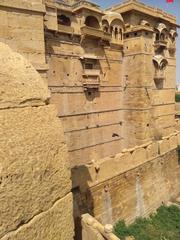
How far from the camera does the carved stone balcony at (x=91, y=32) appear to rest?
11148 millimetres

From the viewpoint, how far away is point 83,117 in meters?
12.0

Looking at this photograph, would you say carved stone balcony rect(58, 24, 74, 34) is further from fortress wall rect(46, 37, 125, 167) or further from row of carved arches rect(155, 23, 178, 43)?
row of carved arches rect(155, 23, 178, 43)

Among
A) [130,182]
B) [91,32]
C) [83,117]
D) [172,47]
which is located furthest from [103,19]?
[130,182]

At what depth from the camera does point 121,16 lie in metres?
13.2

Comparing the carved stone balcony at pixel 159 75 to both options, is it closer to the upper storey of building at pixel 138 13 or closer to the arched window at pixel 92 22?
the upper storey of building at pixel 138 13

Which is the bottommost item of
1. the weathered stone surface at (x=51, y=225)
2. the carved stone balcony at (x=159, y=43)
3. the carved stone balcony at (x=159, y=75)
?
the weathered stone surface at (x=51, y=225)

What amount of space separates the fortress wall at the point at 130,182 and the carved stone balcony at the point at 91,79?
428 centimetres

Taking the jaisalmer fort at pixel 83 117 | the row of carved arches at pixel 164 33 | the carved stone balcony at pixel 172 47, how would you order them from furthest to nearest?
the carved stone balcony at pixel 172 47 < the row of carved arches at pixel 164 33 < the jaisalmer fort at pixel 83 117

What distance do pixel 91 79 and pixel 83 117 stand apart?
6.85 feet

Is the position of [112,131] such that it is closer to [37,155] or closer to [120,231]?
[120,231]

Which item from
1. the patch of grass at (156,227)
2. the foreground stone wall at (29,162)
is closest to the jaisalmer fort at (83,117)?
the foreground stone wall at (29,162)

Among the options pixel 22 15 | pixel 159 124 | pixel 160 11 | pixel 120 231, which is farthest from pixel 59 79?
pixel 160 11

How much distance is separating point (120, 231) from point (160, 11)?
45.1 ft

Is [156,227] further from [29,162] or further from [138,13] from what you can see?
[138,13]
